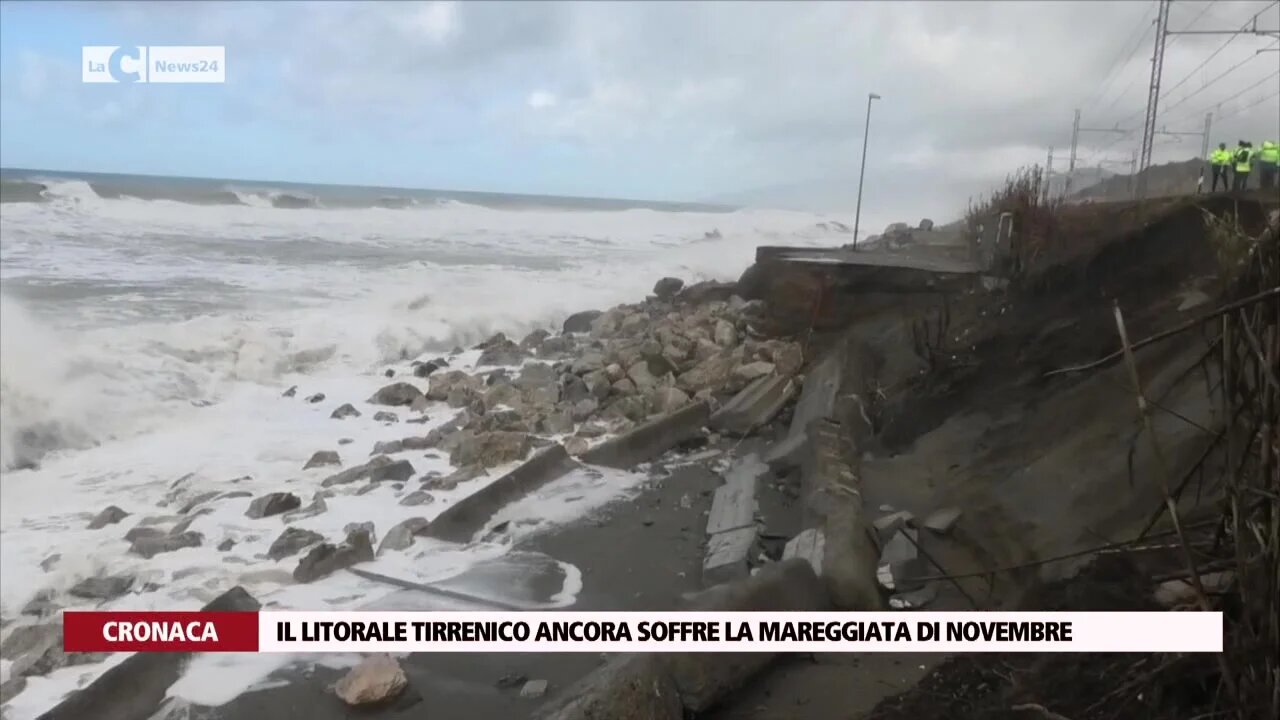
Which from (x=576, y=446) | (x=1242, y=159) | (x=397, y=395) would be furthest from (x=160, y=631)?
(x=1242, y=159)

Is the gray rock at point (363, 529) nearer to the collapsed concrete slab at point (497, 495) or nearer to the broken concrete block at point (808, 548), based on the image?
the collapsed concrete slab at point (497, 495)

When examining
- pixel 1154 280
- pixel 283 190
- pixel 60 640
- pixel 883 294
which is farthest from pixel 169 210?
pixel 1154 280

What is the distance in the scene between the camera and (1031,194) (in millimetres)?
4707

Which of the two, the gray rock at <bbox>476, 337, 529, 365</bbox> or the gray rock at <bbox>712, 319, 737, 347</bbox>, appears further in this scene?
the gray rock at <bbox>476, 337, 529, 365</bbox>

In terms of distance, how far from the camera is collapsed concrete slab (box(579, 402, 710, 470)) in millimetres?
3865

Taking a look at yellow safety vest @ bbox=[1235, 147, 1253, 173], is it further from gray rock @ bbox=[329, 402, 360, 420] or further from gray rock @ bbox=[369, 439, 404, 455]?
gray rock @ bbox=[329, 402, 360, 420]

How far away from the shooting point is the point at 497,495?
3.24 m

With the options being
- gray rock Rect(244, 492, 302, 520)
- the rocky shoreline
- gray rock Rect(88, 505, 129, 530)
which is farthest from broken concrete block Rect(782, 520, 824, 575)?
gray rock Rect(88, 505, 129, 530)

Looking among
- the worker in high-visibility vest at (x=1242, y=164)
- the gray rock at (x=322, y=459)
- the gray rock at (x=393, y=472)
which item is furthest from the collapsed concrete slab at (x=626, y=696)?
the worker in high-visibility vest at (x=1242, y=164)

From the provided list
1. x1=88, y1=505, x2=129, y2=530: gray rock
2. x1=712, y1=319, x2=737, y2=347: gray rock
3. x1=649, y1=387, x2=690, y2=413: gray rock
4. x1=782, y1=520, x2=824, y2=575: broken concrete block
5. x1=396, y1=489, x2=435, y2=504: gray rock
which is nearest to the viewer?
x1=782, y1=520, x2=824, y2=575: broken concrete block

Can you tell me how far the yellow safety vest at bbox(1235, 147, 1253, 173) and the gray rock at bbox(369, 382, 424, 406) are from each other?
4.47 m

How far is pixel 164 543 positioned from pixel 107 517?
0.39m

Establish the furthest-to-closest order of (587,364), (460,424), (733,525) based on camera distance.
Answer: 1. (587,364)
2. (460,424)
3. (733,525)

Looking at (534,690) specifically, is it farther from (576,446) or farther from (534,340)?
(534,340)
